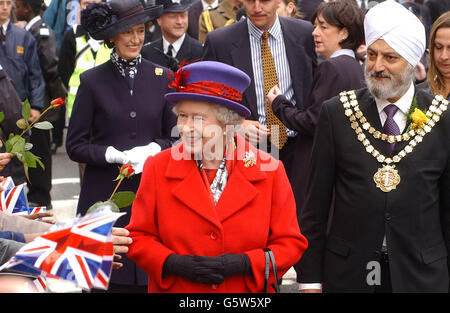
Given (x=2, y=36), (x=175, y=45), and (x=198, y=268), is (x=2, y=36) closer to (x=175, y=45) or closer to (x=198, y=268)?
(x=175, y=45)

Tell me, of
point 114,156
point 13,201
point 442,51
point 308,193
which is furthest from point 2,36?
point 308,193

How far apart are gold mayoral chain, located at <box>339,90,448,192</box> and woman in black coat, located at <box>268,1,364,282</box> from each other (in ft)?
4.97

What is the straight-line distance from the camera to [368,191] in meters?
4.03

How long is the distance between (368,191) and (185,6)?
164 inches

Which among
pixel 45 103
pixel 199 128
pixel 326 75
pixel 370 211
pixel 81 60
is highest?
pixel 199 128

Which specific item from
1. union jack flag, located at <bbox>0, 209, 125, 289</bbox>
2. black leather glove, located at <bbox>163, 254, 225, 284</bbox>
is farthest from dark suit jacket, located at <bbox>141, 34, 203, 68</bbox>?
union jack flag, located at <bbox>0, 209, 125, 289</bbox>

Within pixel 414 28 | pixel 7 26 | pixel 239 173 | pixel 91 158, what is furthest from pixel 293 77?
pixel 7 26

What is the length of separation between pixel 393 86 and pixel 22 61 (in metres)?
5.84

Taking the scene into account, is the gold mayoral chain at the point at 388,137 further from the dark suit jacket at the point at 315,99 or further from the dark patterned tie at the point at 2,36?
the dark patterned tie at the point at 2,36

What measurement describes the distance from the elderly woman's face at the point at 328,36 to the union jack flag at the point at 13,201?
2678 mm

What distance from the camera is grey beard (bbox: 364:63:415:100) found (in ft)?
13.3

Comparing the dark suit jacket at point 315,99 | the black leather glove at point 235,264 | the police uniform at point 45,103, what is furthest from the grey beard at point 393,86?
the police uniform at point 45,103

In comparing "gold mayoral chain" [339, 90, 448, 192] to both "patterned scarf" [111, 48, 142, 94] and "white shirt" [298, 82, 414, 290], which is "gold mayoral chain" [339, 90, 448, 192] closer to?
"white shirt" [298, 82, 414, 290]

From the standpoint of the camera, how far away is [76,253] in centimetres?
307
